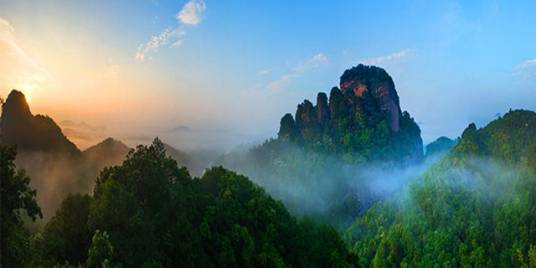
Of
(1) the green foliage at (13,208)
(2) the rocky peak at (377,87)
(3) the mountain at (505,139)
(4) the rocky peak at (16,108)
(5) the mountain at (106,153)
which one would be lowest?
(1) the green foliage at (13,208)

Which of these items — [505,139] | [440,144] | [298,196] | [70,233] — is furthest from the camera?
[440,144]

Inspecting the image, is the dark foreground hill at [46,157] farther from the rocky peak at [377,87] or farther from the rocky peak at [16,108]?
the rocky peak at [377,87]

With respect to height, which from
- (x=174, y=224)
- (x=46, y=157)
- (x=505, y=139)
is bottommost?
(x=174, y=224)

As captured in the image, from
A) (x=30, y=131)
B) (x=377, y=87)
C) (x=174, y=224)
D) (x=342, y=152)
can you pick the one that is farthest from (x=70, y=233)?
(x=377, y=87)

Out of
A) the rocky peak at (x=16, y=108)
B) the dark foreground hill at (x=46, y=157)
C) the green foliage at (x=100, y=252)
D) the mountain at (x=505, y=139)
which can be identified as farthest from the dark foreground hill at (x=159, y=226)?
the mountain at (x=505, y=139)

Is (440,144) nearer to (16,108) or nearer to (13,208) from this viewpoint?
(16,108)

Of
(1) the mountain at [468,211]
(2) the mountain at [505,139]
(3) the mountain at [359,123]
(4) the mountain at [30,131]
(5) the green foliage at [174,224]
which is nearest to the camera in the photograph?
(5) the green foliage at [174,224]

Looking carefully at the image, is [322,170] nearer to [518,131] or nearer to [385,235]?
[385,235]

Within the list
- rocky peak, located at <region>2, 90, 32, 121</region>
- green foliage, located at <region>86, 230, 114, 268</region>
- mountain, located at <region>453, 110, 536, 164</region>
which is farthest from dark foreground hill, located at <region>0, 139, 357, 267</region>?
mountain, located at <region>453, 110, 536, 164</region>
